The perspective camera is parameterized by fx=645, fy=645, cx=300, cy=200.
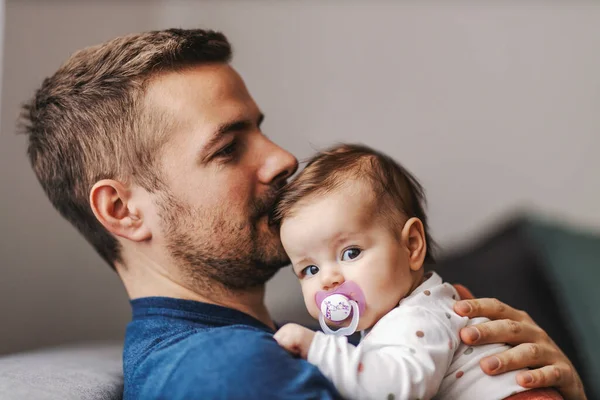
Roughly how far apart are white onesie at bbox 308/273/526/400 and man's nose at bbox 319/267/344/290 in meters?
0.09

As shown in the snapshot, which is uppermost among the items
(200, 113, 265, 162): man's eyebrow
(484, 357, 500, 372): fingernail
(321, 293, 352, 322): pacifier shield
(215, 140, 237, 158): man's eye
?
(200, 113, 265, 162): man's eyebrow

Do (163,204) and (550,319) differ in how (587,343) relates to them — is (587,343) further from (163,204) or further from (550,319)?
(163,204)

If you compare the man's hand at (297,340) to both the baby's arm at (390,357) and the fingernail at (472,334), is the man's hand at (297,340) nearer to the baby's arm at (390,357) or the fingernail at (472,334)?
the baby's arm at (390,357)

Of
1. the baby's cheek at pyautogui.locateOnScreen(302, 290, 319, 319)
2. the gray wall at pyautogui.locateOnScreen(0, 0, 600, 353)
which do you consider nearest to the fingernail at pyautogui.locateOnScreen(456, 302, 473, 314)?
the baby's cheek at pyautogui.locateOnScreen(302, 290, 319, 319)

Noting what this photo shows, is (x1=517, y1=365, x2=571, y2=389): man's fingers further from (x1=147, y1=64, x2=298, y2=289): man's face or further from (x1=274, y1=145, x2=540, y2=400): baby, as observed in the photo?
(x1=147, y1=64, x2=298, y2=289): man's face

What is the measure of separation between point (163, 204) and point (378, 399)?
0.66 meters

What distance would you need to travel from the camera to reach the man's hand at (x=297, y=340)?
996mm

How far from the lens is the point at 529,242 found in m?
2.31

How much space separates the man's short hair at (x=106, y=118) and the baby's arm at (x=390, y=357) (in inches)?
22.7

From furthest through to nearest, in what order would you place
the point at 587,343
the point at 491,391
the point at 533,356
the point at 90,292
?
1. the point at 90,292
2. the point at 587,343
3. the point at 533,356
4. the point at 491,391

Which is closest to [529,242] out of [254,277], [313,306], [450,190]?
[450,190]

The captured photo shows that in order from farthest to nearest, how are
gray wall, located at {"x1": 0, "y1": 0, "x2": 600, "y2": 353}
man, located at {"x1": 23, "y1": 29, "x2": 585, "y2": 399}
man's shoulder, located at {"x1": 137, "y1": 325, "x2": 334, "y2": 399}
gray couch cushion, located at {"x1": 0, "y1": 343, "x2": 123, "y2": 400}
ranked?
gray wall, located at {"x1": 0, "y1": 0, "x2": 600, "y2": 353} → man, located at {"x1": 23, "y1": 29, "x2": 585, "y2": 399} → gray couch cushion, located at {"x1": 0, "y1": 343, "x2": 123, "y2": 400} → man's shoulder, located at {"x1": 137, "y1": 325, "x2": 334, "y2": 399}

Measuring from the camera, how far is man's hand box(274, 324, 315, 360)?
996 millimetres

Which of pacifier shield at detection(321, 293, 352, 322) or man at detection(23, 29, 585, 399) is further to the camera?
man at detection(23, 29, 585, 399)
